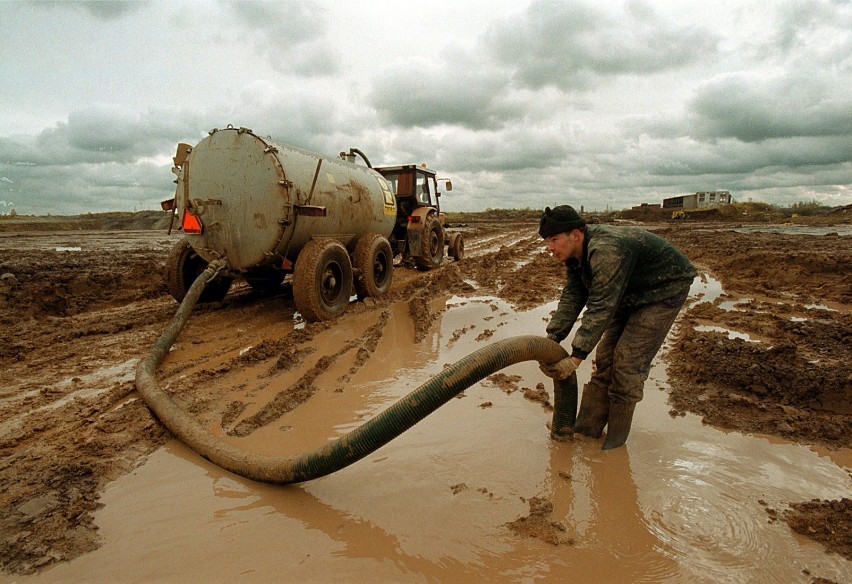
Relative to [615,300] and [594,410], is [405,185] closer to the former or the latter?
[594,410]

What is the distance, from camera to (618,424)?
314 cm

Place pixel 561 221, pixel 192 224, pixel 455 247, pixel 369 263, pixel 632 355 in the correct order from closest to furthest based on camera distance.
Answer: pixel 561 221 < pixel 632 355 < pixel 192 224 < pixel 369 263 < pixel 455 247

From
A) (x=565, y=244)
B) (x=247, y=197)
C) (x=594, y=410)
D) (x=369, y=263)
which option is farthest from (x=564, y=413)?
(x=369, y=263)

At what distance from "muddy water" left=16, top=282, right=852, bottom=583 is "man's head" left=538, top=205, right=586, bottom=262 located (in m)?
1.35

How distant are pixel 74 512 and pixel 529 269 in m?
10.2

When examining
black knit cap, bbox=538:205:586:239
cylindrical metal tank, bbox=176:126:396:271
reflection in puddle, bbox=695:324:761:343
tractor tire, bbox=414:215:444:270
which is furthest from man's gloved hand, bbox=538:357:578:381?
tractor tire, bbox=414:215:444:270

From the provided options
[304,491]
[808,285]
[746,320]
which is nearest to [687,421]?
[304,491]

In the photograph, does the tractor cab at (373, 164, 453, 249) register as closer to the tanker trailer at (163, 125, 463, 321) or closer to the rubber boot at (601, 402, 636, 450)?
the tanker trailer at (163, 125, 463, 321)

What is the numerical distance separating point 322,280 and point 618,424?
4.14 meters

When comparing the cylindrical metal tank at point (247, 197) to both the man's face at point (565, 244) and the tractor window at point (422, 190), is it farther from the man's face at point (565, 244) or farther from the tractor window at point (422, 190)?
the tractor window at point (422, 190)

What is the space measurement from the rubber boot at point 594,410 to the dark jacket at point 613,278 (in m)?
0.50

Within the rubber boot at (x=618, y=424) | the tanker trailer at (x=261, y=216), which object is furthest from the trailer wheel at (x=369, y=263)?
the rubber boot at (x=618, y=424)

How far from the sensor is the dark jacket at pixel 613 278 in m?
2.83

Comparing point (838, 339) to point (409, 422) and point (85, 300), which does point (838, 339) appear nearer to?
point (409, 422)
